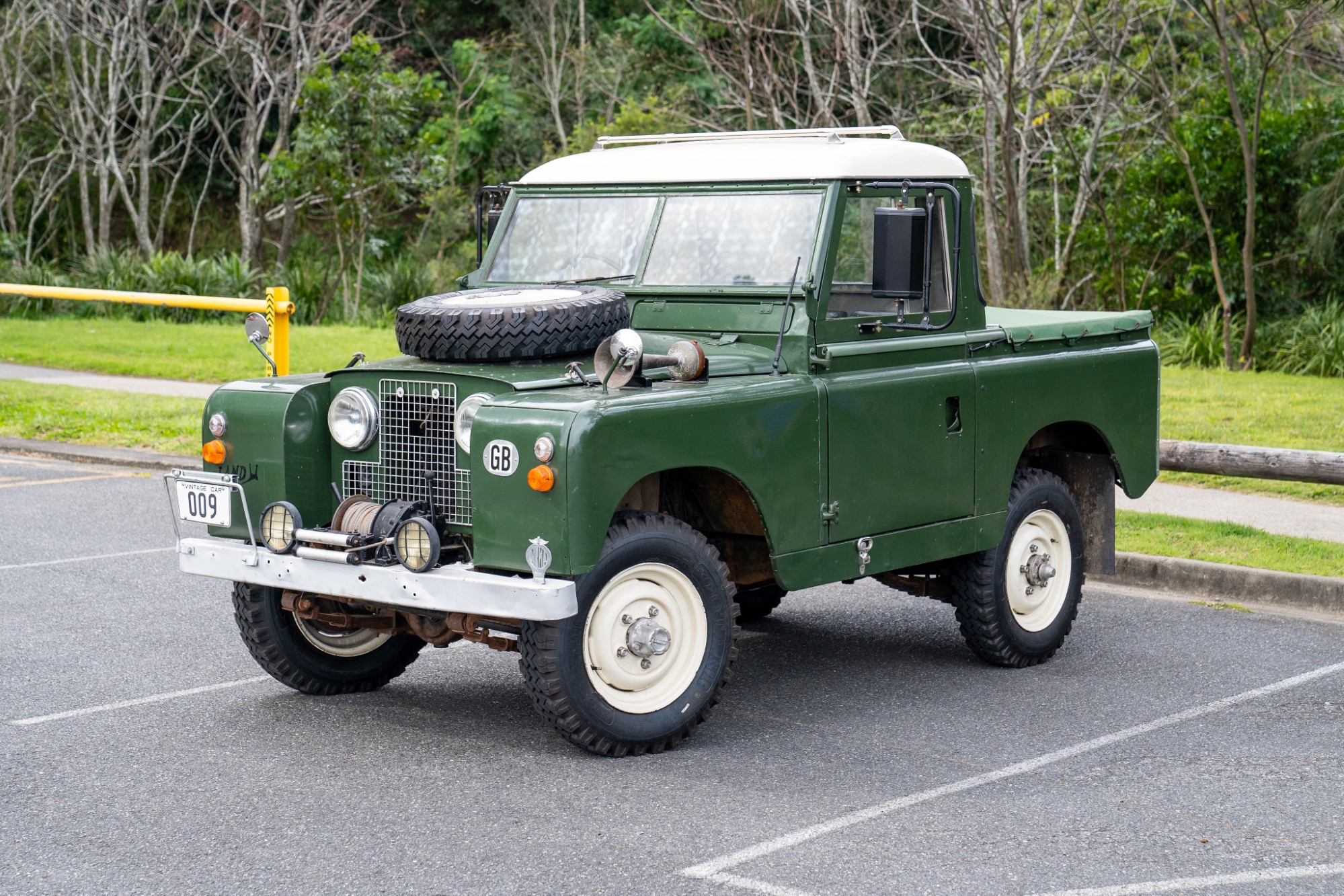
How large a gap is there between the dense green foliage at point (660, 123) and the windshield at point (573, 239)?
8148 millimetres

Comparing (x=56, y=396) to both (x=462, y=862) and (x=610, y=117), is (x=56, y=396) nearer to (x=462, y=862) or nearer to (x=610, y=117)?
(x=462, y=862)

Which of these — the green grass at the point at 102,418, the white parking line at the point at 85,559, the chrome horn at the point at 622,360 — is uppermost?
the chrome horn at the point at 622,360

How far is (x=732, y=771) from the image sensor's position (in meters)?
5.68

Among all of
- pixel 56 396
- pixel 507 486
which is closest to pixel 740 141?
pixel 507 486

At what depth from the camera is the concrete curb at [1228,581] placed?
27.9 ft

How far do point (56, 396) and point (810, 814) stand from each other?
12.1 m

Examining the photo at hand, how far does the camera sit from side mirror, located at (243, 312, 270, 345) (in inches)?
257

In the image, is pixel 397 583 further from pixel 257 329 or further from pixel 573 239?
pixel 573 239

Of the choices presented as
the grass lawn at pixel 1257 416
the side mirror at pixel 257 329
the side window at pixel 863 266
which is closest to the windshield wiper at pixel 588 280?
the side window at pixel 863 266

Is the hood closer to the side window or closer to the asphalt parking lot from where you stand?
the side window

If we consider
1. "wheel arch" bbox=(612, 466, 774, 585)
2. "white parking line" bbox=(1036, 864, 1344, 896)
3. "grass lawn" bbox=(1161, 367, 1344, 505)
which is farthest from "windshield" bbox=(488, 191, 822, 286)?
"grass lawn" bbox=(1161, 367, 1344, 505)

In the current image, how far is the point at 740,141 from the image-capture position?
705 centimetres

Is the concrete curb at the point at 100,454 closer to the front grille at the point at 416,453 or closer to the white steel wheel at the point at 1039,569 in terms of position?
the front grille at the point at 416,453

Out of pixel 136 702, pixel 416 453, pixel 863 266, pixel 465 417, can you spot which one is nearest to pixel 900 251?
pixel 863 266
